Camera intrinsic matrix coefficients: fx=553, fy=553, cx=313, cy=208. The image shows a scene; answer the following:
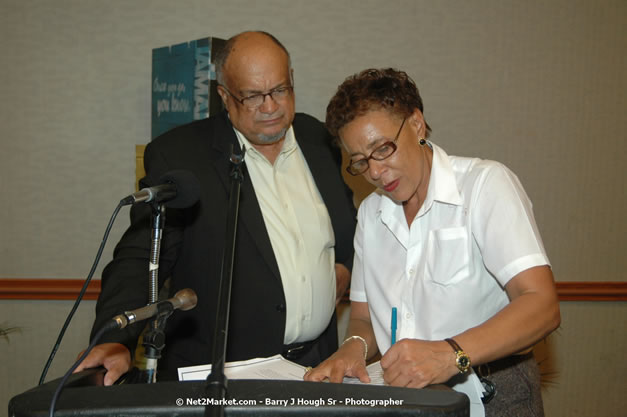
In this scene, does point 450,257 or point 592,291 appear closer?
point 450,257

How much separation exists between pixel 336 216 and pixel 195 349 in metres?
0.77

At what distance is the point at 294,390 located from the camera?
82 centimetres

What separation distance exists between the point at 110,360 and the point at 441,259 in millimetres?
896

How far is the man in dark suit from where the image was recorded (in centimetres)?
200

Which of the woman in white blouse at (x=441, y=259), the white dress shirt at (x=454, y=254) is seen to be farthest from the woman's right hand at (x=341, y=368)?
the white dress shirt at (x=454, y=254)

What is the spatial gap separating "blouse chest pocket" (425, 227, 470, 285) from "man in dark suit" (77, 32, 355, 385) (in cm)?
65

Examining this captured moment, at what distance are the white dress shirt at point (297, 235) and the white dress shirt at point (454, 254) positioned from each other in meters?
0.40

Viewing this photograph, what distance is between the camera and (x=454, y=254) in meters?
1.54

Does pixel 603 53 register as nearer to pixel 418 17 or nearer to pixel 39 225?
pixel 418 17

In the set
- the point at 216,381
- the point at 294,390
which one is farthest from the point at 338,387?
the point at 216,381

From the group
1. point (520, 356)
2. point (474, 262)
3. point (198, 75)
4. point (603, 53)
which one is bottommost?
point (520, 356)

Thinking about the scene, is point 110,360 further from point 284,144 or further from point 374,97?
point 284,144

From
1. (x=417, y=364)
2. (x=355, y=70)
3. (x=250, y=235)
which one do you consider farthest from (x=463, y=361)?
(x=355, y=70)

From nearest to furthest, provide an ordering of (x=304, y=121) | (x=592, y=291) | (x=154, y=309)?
(x=154, y=309), (x=304, y=121), (x=592, y=291)
